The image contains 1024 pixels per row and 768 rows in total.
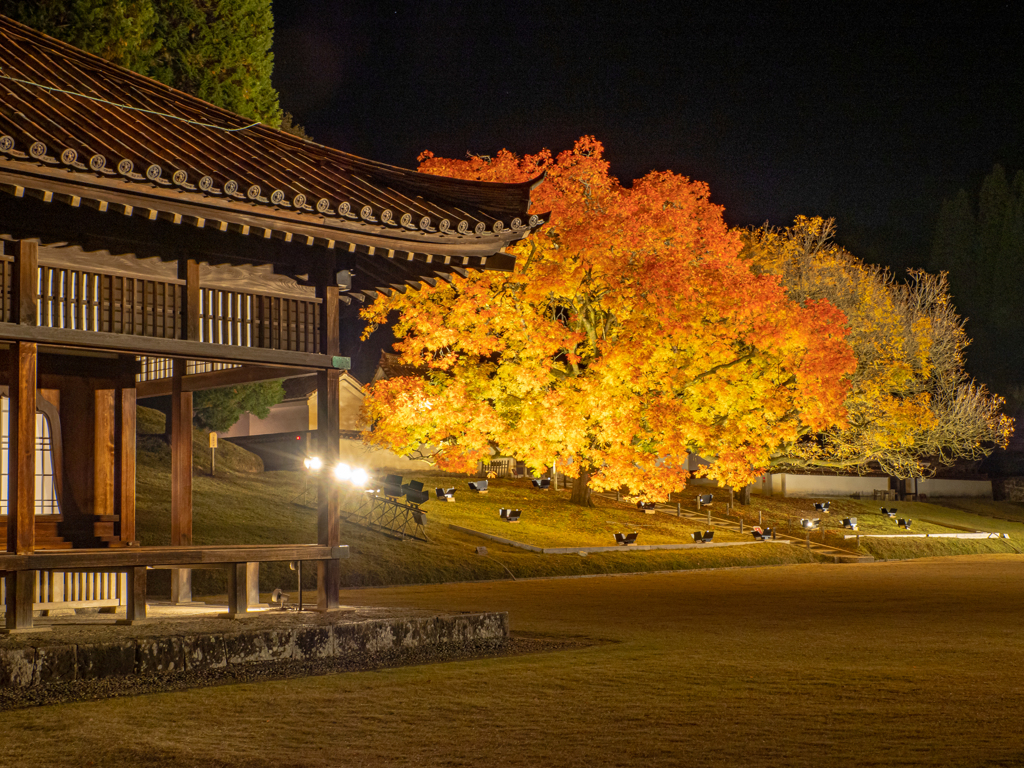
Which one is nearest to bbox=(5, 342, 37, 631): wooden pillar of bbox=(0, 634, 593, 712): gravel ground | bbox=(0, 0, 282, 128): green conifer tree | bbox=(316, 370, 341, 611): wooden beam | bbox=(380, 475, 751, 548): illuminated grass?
bbox=(0, 634, 593, 712): gravel ground

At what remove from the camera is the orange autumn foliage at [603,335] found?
26844 millimetres

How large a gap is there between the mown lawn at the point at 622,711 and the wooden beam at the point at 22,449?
2.20 m

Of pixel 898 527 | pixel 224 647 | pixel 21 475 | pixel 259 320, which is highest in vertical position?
pixel 259 320

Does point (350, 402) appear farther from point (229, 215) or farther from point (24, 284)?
point (24, 284)

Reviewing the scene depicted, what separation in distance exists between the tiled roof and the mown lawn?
13.8 ft

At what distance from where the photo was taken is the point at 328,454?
11.0m

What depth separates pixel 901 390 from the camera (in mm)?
38281

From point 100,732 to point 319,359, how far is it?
4875 millimetres

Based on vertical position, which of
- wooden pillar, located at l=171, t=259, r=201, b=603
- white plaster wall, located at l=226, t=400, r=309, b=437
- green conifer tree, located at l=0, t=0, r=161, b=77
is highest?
green conifer tree, located at l=0, t=0, r=161, b=77

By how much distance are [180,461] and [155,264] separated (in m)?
2.95

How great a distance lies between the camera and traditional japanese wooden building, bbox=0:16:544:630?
9.26m

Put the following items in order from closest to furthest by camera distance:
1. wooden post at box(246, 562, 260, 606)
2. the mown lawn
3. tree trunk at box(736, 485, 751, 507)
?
the mown lawn < wooden post at box(246, 562, 260, 606) < tree trunk at box(736, 485, 751, 507)

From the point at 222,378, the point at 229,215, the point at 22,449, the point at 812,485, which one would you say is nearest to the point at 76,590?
the point at 222,378

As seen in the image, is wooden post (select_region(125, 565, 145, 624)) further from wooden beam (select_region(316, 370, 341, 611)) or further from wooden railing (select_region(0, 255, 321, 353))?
wooden railing (select_region(0, 255, 321, 353))
